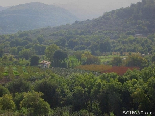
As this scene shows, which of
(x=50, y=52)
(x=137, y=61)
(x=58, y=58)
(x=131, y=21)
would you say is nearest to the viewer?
(x=137, y=61)

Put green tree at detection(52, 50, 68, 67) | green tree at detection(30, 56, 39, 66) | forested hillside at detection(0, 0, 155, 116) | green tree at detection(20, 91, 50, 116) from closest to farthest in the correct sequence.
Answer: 1. green tree at detection(20, 91, 50, 116)
2. forested hillside at detection(0, 0, 155, 116)
3. green tree at detection(30, 56, 39, 66)
4. green tree at detection(52, 50, 68, 67)

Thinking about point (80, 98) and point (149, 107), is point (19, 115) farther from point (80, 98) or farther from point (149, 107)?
point (149, 107)

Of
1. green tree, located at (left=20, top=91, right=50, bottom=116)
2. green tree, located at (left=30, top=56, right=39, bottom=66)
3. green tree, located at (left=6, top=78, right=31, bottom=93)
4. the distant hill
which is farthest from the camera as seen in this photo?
the distant hill

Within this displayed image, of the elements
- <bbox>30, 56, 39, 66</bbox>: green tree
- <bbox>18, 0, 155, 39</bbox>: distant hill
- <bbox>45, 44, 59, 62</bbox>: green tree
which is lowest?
<bbox>30, 56, 39, 66</bbox>: green tree

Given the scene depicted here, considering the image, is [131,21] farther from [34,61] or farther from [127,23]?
[34,61]

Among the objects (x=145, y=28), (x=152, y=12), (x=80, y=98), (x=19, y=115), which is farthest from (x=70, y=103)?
(x=152, y=12)

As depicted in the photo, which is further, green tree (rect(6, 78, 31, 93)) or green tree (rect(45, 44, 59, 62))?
green tree (rect(45, 44, 59, 62))

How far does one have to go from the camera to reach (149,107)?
20.9 m

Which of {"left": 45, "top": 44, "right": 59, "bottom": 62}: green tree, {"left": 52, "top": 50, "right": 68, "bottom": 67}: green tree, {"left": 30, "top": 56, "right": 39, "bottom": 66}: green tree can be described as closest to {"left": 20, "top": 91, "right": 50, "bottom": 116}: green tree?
{"left": 30, "top": 56, "right": 39, "bottom": 66}: green tree

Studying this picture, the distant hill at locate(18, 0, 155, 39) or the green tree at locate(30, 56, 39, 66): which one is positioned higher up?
the distant hill at locate(18, 0, 155, 39)

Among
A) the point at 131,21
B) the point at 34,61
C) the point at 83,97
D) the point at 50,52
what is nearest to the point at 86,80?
the point at 83,97

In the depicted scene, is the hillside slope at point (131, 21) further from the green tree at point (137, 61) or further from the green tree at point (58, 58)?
the green tree at point (137, 61)

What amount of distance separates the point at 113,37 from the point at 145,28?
1541 cm

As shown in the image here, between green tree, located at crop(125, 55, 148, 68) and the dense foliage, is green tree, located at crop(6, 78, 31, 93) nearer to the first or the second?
the dense foliage
